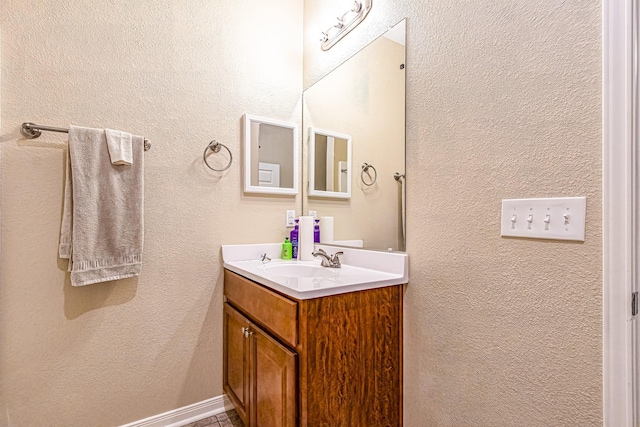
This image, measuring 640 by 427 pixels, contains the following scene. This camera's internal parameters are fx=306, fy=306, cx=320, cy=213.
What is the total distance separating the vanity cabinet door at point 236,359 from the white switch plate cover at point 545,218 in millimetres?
1158

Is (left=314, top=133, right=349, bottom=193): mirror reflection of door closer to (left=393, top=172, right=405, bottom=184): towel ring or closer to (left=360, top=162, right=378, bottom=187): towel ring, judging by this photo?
(left=360, top=162, right=378, bottom=187): towel ring

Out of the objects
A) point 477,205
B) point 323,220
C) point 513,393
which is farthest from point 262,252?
point 513,393

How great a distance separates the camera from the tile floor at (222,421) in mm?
1646

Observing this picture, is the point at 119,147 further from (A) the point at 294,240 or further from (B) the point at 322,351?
(B) the point at 322,351

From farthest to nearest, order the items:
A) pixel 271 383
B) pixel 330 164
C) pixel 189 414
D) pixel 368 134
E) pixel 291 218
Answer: pixel 291 218 < pixel 330 164 < pixel 189 414 < pixel 368 134 < pixel 271 383

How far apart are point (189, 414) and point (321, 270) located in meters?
1.08

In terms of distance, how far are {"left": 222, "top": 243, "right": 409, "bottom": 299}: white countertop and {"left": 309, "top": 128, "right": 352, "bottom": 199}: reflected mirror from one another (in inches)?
13.6

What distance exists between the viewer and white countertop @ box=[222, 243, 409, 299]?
1108mm

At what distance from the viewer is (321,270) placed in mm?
1600

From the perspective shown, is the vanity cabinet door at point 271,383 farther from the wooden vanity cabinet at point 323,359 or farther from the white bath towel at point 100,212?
the white bath towel at point 100,212

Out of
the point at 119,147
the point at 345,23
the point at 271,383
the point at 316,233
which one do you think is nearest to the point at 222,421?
the point at 271,383

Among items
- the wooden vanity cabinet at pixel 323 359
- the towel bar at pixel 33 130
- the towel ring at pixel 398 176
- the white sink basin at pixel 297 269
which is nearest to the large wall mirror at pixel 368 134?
the towel ring at pixel 398 176

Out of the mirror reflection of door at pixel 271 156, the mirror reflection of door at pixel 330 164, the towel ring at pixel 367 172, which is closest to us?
the towel ring at pixel 367 172

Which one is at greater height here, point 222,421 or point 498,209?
point 498,209
